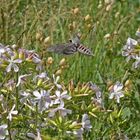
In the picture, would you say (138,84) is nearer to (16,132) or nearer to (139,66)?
(139,66)

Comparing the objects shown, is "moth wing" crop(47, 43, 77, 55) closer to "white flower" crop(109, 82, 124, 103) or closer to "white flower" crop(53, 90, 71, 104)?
"white flower" crop(109, 82, 124, 103)

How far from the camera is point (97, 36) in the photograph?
3410mm

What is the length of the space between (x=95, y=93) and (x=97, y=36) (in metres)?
1.67

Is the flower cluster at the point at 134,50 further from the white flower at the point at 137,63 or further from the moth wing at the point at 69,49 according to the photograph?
the moth wing at the point at 69,49

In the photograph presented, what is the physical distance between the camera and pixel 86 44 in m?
3.16

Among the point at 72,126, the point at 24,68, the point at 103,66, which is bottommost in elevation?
the point at 103,66

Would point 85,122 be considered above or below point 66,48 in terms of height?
below

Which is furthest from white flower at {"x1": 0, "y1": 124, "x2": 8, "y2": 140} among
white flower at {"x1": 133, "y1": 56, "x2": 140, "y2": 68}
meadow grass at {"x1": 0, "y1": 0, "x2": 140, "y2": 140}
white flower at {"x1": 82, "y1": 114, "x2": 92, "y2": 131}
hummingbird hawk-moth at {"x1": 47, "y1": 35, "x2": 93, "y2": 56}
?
white flower at {"x1": 133, "y1": 56, "x2": 140, "y2": 68}

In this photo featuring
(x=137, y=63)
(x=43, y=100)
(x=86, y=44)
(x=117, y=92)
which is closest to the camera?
(x=43, y=100)

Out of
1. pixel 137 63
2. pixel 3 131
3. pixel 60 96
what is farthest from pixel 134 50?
pixel 3 131

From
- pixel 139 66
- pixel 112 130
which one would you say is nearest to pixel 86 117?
pixel 112 130

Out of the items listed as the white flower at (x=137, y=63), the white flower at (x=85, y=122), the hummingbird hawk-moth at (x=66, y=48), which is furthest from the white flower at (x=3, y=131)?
the white flower at (x=137, y=63)

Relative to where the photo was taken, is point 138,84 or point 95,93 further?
point 138,84

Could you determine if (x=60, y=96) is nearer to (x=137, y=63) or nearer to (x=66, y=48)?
(x=66, y=48)
